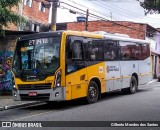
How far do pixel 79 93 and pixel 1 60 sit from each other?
6.89m

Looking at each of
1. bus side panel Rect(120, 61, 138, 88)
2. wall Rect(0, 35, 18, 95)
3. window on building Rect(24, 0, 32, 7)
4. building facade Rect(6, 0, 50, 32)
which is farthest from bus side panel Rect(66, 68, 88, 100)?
window on building Rect(24, 0, 32, 7)

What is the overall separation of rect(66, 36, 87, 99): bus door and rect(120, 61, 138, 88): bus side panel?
394cm

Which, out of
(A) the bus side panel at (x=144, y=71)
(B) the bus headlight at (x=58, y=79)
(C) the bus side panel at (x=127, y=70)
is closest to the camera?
(B) the bus headlight at (x=58, y=79)

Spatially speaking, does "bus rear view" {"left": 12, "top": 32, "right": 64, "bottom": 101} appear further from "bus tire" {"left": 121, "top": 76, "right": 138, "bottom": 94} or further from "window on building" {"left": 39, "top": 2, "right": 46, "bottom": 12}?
"window on building" {"left": 39, "top": 2, "right": 46, "bottom": 12}

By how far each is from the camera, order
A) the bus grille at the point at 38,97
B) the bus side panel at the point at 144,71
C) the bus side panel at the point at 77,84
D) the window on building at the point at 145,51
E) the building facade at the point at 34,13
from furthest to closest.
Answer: the building facade at the point at 34,13 < the window on building at the point at 145,51 < the bus side panel at the point at 144,71 < the bus side panel at the point at 77,84 < the bus grille at the point at 38,97

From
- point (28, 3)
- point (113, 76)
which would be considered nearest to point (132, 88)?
point (113, 76)

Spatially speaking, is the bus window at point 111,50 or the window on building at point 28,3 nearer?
the bus window at point 111,50

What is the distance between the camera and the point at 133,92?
2003 cm

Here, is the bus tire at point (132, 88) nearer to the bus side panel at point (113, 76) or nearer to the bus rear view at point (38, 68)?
the bus side panel at point (113, 76)

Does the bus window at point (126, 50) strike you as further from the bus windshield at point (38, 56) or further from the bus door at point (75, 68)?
the bus windshield at point (38, 56)

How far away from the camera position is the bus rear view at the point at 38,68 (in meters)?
13.8

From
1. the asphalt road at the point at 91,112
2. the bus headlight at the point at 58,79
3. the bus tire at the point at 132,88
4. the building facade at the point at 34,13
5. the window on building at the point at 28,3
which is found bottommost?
the asphalt road at the point at 91,112

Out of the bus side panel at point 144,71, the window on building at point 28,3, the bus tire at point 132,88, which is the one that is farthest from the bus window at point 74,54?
the window on building at point 28,3

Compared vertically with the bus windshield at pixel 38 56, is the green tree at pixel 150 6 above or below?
above
